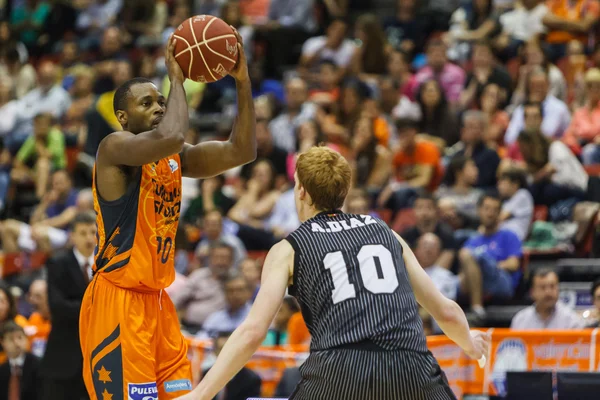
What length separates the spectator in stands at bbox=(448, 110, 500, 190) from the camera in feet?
37.5

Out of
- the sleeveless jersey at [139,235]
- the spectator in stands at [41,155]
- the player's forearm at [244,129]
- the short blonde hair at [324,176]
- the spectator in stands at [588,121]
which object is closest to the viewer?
the short blonde hair at [324,176]

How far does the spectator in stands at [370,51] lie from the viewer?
547 inches

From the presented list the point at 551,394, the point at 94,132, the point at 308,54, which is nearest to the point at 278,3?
the point at 308,54

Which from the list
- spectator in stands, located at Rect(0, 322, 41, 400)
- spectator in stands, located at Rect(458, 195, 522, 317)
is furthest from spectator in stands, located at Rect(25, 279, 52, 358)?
spectator in stands, located at Rect(458, 195, 522, 317)

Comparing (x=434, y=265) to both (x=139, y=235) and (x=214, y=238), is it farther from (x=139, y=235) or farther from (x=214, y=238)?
(x=139, y=235)

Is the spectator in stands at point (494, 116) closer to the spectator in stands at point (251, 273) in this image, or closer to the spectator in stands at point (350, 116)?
the spectator in stands at point (350, 116)

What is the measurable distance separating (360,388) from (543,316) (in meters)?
Result: 5.13

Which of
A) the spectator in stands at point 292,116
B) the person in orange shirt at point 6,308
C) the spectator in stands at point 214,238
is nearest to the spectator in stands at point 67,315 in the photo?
the person in orange shirt at point 6,308

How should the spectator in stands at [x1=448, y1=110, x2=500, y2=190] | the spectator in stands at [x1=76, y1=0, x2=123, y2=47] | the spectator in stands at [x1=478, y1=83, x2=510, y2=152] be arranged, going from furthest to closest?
the spectator in stands at [x1=76, y1=0, x2=123, y2=47], the spectator in stands at [x1=478, y1=83, x2=510, y2=152], the spectator in stands at [x1=448, y1=110, x2=500, y2=190]

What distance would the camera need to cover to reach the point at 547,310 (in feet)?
28.9

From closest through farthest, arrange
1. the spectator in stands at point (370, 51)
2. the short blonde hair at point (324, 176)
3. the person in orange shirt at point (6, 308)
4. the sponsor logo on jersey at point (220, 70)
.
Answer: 1. the short blonde hair at point (324, 176)
2. the sponsor logo on jersey at point (220, 70)
3. the person in orange shirt at point (6, 308)
4. the spectator in stands at point (370, 51)

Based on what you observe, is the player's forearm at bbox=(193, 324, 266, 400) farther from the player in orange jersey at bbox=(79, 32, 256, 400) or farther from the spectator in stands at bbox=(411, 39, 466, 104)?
the spectator in stands at bbox=(411, 39, 466, 104)

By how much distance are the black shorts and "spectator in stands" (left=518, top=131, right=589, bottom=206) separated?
22.8 ft

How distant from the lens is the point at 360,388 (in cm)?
405
